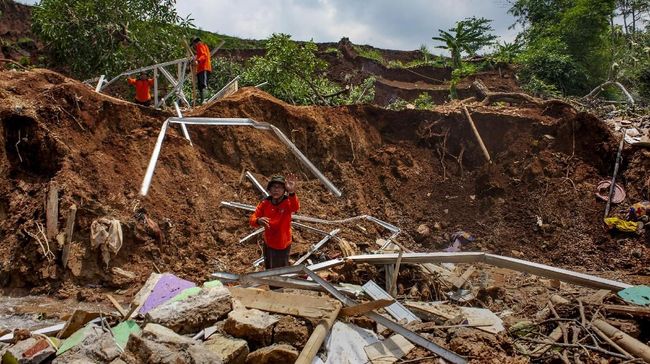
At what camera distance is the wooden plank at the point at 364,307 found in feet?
14.1

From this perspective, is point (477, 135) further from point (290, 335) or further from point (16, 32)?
point (16, 32)

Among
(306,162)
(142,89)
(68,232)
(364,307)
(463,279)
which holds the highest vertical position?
(142,89)

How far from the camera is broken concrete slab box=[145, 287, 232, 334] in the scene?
13.5 feet

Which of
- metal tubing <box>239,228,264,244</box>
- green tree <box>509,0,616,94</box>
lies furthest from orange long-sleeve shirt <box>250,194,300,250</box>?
green tree <box>509,0,616,94</box>

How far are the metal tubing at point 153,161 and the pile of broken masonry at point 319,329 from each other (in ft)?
7.16

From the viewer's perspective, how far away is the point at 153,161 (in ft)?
24.6

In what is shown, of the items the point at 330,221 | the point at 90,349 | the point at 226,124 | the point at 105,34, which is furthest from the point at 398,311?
the point at 105,34

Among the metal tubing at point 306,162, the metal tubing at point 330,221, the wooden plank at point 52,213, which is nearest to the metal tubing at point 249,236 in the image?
the metal tubing at point 330,221

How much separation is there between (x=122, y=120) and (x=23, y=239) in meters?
2.57

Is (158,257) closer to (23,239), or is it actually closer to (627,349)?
(23,239)

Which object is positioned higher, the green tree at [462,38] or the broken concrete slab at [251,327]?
the green tree at [462,38]

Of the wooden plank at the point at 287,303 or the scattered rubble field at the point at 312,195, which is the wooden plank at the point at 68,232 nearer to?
the scattered rubble field at the point at 312,195

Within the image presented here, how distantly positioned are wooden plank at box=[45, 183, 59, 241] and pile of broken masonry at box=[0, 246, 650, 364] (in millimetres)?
1994

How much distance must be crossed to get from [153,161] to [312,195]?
3.10 metres
